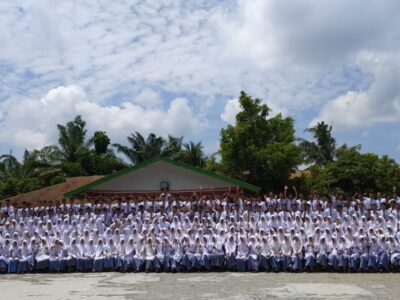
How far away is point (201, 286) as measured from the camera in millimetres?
10383

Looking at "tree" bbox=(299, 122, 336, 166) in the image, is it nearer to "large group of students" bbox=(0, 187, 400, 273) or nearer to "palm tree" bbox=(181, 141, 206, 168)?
"palm tree" bbox=(181, 141, 206, 168)

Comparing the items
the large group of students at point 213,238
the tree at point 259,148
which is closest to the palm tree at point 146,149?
the tree at point 259,148

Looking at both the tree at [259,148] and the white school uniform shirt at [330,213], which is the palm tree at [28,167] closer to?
the tree at [259,148]

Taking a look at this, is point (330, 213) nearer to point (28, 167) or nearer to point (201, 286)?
point (201, 286)

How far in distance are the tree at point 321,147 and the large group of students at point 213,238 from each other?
59.7 feet

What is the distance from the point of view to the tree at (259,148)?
79.4 feet

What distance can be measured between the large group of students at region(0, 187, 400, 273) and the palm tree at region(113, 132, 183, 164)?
1662cm

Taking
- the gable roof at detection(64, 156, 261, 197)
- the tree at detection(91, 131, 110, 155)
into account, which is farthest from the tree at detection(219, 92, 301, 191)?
the tree at detection(91, 131, 110, 155)

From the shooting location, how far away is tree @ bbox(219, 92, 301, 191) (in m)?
24.2

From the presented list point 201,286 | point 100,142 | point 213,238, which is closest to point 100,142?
point 100,142

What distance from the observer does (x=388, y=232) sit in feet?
42.2

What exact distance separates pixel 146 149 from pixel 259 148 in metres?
9.23

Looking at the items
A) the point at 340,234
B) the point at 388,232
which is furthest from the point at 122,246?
the point at 388,232

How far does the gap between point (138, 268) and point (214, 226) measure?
7.67 feet
